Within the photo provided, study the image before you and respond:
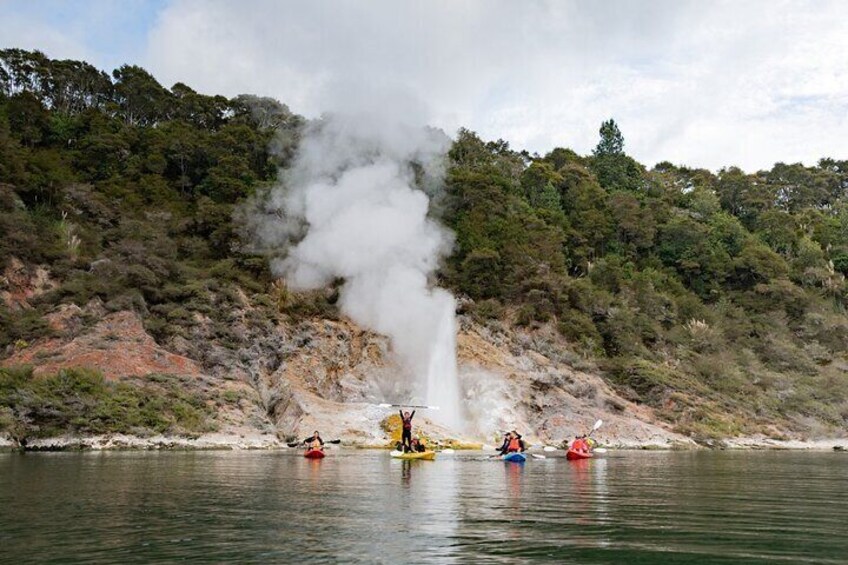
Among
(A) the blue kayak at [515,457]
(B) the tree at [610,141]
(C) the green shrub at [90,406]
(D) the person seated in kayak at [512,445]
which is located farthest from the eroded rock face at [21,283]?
(B) the tree at [610,141]

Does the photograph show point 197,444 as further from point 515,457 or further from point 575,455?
point 575,455

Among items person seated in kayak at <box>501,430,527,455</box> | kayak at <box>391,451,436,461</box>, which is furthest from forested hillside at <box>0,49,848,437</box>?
person seated in kayak at <box>501,430,527,455</box>

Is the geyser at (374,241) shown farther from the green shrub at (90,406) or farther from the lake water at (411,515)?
the lake water at (411,515)

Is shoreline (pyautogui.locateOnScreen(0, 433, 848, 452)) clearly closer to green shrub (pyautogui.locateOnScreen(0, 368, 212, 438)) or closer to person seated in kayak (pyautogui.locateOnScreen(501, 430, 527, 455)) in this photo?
green shrub (pyautogui.locateOnScreen(0, 368, 212, 438))

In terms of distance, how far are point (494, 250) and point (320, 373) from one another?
2140 centimetres

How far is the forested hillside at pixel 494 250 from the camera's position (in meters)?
52.8

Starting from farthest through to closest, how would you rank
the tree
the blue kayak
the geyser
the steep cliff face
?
1. the tree
2. the geyser
3. the steep cliff face
4. the blue kayak

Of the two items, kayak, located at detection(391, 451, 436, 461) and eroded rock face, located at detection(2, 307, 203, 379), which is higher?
eroded rock face, located at detection(2, 307, 203, 379)

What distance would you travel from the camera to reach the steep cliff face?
140 ft

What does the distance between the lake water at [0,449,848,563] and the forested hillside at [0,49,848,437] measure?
2206 cm

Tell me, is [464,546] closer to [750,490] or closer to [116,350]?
[750,490]

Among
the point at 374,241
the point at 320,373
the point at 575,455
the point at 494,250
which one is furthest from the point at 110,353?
the point at 494,250

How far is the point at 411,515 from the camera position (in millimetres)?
14672

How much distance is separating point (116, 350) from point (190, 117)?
44.6 metres
